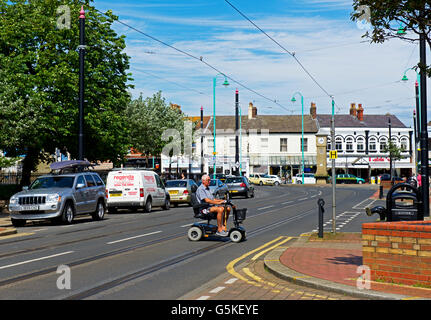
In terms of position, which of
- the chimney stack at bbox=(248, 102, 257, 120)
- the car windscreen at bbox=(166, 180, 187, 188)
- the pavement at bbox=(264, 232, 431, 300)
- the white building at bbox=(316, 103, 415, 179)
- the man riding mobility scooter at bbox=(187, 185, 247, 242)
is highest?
the chimney stack at bbox=(248, 102, 257, 120)

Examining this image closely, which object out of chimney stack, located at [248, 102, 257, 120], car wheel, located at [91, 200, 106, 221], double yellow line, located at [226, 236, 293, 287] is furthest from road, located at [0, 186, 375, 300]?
chimney stack, located at [248, 102, 257, 120]

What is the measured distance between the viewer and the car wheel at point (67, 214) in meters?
19.9

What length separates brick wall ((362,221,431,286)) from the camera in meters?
7.79

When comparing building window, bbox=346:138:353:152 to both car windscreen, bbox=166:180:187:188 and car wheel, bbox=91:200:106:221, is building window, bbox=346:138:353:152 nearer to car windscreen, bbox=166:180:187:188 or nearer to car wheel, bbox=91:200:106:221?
car windscreen, bbox=166:180:187:188

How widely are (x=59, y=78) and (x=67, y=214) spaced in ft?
40.0

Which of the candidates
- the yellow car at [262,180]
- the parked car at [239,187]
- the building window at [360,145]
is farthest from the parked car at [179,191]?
the building window at [360,145]

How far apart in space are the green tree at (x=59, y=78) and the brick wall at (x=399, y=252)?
21.8 metres

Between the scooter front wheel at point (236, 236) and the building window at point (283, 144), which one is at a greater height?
the building window at point (283, 144)

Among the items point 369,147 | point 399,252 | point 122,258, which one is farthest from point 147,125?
point 399,252

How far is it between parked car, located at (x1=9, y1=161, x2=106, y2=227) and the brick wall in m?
13.3

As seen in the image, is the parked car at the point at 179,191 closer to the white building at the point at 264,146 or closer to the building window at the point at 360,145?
the white building at the point at 264,146
